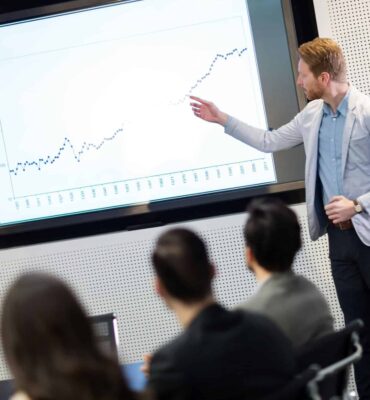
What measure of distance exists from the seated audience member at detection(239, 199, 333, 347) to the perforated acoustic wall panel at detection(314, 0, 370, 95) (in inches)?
76.9

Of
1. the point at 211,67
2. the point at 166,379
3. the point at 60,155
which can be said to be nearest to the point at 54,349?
the point at 166,379

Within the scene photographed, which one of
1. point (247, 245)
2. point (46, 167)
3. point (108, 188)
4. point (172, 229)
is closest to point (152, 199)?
point (108, 188)

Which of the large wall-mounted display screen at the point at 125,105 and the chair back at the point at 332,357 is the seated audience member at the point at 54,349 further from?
the large wall-mounted display screen at the point at 125,105

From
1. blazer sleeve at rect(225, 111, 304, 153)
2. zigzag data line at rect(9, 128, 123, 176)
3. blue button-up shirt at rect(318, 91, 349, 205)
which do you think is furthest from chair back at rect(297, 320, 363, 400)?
zigzag data line at rect(9, 128, 123, 176)

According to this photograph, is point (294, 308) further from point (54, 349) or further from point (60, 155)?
point (60, 155)

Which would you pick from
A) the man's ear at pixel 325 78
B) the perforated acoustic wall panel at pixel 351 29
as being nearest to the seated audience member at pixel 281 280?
the man's ear at pixel 325 78

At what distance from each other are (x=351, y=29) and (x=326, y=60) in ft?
2.14

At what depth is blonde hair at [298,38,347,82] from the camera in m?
3.78

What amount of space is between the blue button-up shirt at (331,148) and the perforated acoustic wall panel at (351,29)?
62 cm

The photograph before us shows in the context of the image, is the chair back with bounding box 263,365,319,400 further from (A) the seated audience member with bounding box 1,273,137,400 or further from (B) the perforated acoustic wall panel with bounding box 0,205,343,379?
(B) the perforated acoustic wall panel with bounding box 0,205,343,379

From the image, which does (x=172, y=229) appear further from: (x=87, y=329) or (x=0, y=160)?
Result: (x=0, y=160)

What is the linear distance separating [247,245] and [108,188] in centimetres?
225

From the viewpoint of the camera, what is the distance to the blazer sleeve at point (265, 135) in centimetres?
413

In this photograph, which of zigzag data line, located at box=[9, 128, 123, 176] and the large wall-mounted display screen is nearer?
the large wall-mounted display screen
